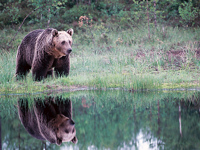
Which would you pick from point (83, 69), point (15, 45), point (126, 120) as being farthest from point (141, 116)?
point (15, 45)

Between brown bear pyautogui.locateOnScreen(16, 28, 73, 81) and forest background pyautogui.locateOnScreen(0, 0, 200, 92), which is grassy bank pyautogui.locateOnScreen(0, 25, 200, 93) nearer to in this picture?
forest background pyautogui.locateOnScreen(0, 0, 200, 92)

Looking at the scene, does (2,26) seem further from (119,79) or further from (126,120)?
(126,120)

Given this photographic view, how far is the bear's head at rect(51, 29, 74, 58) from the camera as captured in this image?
25.3ft

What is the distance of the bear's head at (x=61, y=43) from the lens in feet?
25.3

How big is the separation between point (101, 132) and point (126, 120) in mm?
691

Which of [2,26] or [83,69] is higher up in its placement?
[2,26]

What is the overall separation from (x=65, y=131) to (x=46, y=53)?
3860 millimetres

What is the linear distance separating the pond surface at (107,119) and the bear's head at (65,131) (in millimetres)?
16

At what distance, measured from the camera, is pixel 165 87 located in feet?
26.2

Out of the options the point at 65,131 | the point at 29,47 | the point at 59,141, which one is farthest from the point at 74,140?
the point at 29,47

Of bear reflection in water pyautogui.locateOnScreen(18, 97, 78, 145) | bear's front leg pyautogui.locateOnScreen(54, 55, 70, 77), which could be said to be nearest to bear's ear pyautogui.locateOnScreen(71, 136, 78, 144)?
bear reflection in water pyautogui.locateOnScreen(18, 97, 78, 145)

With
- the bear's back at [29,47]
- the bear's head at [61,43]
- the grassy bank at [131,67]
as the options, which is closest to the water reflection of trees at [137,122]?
the grassy bank at [131,67]

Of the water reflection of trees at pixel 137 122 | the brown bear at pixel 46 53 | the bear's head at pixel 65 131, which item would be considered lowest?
the bear's head at pixel 65 131

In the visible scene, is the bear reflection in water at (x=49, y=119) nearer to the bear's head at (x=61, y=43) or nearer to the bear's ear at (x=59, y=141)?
the bear's ear at (x=59, y=141)
